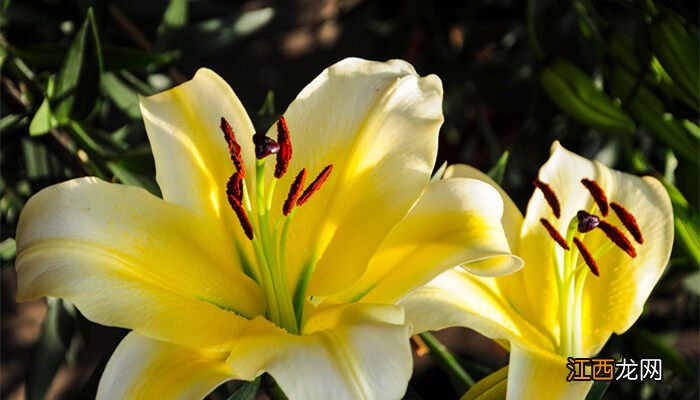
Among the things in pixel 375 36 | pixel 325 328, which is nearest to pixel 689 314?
pixel 375 36

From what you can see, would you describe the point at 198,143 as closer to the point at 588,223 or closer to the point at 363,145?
the point at 363,145

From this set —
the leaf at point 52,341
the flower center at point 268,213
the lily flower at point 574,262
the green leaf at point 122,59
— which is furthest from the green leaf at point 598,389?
the leaf at point 52,341

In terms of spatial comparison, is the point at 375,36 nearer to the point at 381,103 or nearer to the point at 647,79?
the point at 647,79

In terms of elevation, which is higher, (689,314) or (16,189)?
(16,189)

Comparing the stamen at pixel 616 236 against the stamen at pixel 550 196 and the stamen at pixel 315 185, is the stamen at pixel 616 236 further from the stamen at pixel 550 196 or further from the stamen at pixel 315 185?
the stamen at pixel 315 185

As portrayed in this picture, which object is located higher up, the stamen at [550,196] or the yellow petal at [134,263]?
the yellow petal at [134,263]

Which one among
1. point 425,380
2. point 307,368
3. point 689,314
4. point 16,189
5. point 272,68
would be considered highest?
point 307,368

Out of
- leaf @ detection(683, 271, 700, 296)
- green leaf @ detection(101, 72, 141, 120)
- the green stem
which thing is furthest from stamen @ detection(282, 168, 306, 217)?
leaf @ detection(683, 271, 700, 296)

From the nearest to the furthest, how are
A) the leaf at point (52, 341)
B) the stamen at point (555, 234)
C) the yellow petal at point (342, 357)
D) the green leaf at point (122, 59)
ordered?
1. the yellow petal at point (342, 357)
2. the stamen at point (555, 234)
3. the green leaf at point (122, 59)
4. the leaf at point (52, 341)
